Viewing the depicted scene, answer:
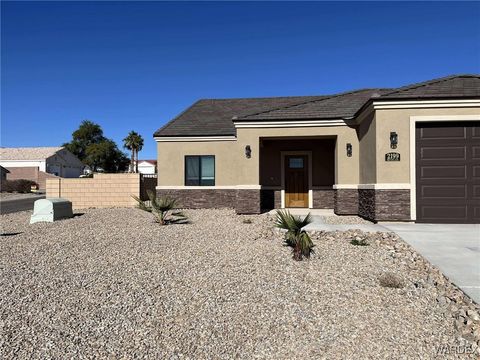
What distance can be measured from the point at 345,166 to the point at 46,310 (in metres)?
11.5

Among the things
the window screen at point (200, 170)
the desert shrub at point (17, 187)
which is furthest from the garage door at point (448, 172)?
the desert shrub at point (17, 187)

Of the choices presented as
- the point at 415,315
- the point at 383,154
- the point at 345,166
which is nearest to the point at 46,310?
the point at 415,315

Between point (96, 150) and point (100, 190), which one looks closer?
point (100, 190)

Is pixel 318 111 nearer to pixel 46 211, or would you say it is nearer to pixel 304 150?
pixel 304 150

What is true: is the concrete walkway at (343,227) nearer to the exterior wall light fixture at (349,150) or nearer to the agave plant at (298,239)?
the agave plant at (298,239)

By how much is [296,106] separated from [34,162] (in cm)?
5122

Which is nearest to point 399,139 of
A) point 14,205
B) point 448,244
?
point 448,244

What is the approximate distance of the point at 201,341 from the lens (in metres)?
3.82

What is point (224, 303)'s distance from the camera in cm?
480

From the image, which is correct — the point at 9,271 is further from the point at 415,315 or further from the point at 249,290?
the point at 415,315

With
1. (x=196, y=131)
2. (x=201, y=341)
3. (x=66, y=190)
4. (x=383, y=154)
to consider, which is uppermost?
(x=196, y=131)

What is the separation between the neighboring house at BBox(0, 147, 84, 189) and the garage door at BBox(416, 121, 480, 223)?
5224 cm

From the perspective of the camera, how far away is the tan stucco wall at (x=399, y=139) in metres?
10.7

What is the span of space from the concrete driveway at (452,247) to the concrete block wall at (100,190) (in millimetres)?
13488
